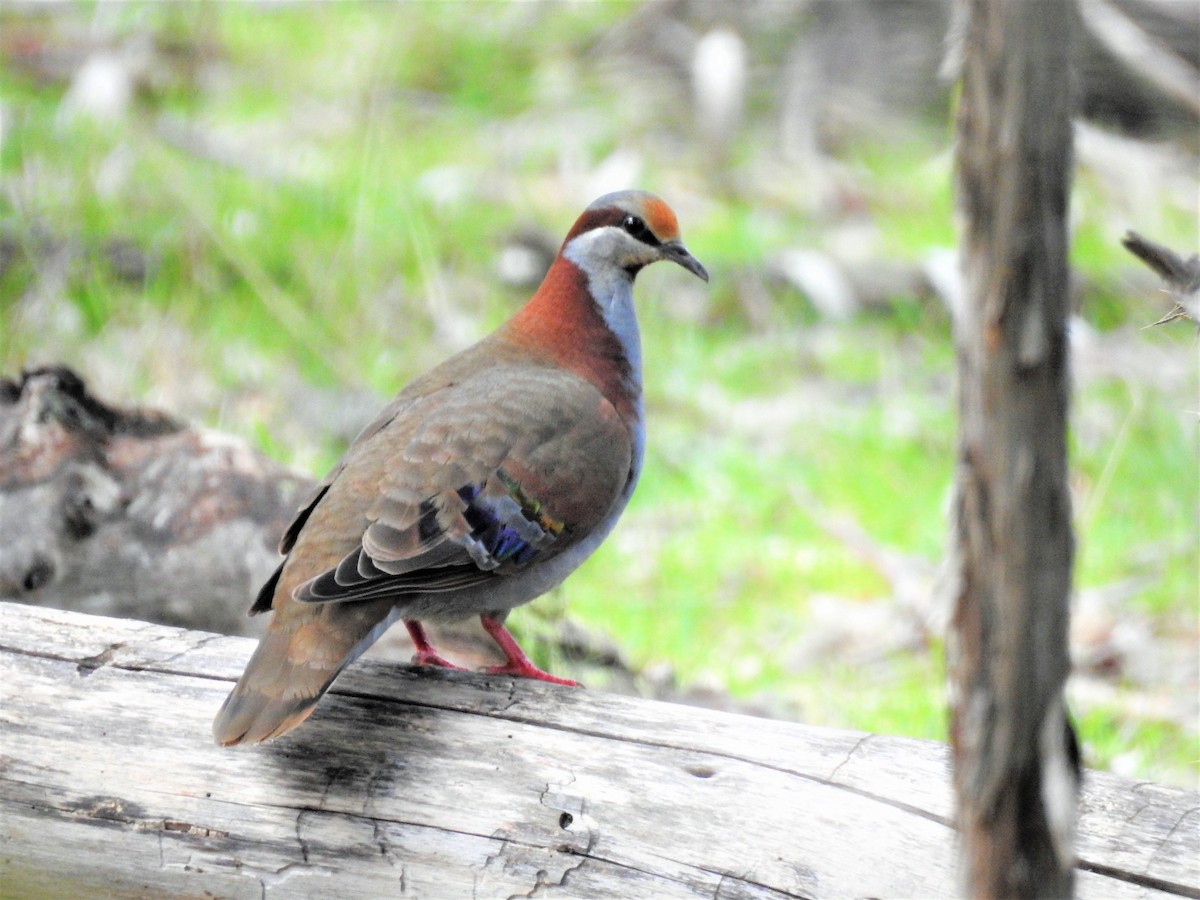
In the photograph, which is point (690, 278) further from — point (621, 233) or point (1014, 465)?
point (1014, 465)

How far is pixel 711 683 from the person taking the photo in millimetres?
4098

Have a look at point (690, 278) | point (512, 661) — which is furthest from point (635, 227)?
point (690, 278)

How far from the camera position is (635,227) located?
10.2ft

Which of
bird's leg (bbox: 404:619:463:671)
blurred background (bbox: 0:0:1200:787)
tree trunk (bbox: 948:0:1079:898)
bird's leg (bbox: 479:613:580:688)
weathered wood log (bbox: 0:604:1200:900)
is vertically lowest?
blurred background (bbox: 0:0:1200:787)

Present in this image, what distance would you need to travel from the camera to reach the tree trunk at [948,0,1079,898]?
118 cm

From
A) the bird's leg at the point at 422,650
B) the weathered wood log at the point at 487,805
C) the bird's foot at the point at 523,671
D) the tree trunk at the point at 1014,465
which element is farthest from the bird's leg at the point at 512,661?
the tree trunk at the point at 1014,465

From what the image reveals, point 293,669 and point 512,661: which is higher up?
point 293,669

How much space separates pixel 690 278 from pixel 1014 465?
18.3ft

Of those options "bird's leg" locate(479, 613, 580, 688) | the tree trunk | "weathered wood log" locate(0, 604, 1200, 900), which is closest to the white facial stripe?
"bird's leg" locate(479, 613, 580, 688)

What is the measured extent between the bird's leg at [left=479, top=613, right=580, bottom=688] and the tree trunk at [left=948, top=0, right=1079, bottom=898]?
4.23 ft

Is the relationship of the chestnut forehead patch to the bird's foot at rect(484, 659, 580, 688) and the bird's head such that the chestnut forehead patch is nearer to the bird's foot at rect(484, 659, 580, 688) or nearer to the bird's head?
the bird's head

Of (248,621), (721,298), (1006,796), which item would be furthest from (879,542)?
(1006,796)

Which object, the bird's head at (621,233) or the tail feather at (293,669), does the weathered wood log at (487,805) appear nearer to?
the tail feather at (293,669)

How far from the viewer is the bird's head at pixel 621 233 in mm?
3082
